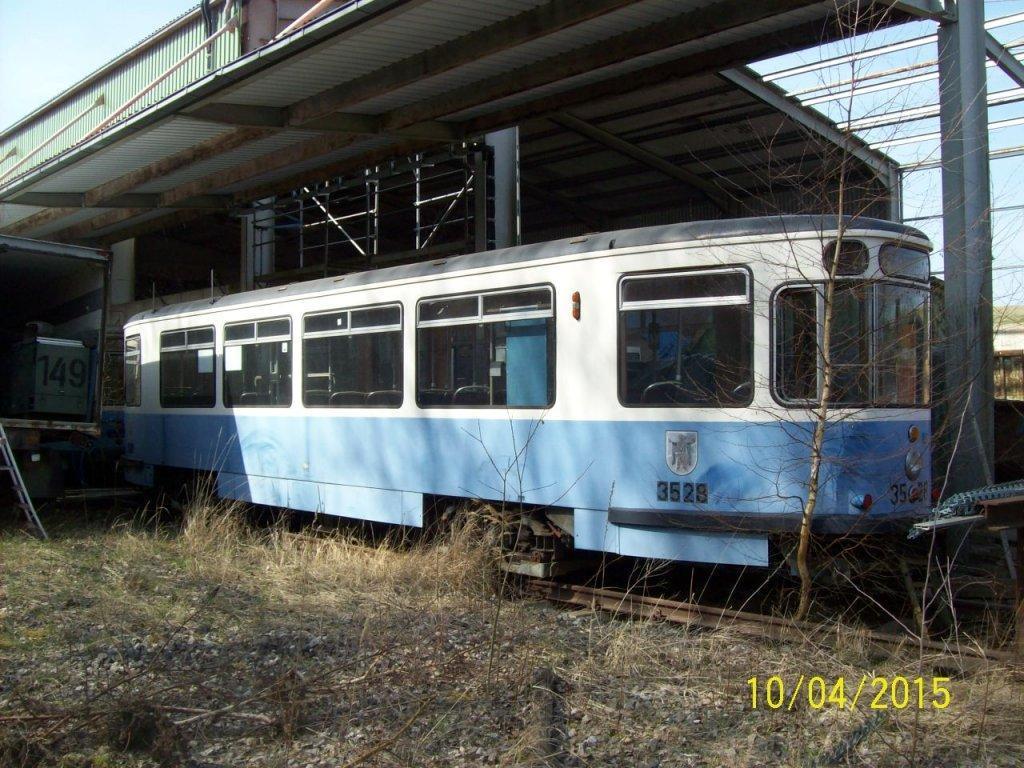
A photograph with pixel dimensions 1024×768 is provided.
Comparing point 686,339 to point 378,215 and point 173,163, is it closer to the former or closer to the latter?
point 173,163

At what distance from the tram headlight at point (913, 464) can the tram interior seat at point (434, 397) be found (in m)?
3.71

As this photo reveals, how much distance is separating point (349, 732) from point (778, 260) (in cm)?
409

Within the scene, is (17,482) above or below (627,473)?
below

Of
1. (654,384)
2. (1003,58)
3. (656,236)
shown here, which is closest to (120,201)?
(656,236)

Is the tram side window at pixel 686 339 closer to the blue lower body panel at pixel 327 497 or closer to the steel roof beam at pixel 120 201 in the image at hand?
the blue lower body panel at pixel 327 497

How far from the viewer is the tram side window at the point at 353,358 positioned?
895cm

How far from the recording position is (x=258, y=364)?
35.2 ft

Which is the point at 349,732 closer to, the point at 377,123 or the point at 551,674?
the point at 551,674

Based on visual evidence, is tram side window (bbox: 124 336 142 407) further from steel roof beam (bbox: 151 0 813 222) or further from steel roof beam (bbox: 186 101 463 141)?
steel roof beam (bbox: 186 101 463 141)

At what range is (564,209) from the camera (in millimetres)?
23422

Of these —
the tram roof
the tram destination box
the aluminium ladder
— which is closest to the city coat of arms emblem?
the tram roof

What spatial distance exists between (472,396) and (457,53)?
3891mm

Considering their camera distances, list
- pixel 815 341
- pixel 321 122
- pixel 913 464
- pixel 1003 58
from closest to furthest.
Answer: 1. pixel 815 341
2. pixel 913 464
3. pixel 1003 58
4. pixel 321 122

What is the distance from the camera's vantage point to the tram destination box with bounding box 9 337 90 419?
461 inches
